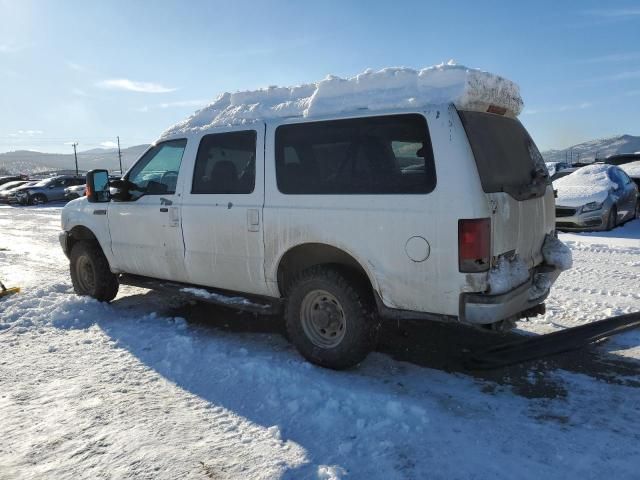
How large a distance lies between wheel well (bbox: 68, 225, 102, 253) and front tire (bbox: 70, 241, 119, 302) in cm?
10

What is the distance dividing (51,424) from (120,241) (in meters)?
2.77

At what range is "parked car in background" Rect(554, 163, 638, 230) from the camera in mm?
10797

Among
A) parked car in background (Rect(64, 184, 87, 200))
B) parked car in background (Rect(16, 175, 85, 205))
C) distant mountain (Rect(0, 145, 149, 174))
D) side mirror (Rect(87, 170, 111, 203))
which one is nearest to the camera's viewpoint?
side mirror (Rect(87, 170, 111, 203))

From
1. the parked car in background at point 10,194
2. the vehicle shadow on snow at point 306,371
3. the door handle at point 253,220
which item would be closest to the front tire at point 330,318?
the vehicle shadow on snow at point 306,371

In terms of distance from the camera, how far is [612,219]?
1109 centimetres

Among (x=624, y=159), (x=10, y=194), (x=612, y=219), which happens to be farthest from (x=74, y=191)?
(x=624, y=159)

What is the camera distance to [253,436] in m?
3.07

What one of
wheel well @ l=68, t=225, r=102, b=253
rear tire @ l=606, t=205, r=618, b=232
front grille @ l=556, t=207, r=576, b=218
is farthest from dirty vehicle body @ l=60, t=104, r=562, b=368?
rear tire @ l=606, t=205, r=618, b=232

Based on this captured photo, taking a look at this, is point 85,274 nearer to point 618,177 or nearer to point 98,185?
point 98,185

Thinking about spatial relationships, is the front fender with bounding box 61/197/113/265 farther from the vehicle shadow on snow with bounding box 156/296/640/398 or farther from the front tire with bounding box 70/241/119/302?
the vehicle shadow on snow with bounding box 156/296/640/398

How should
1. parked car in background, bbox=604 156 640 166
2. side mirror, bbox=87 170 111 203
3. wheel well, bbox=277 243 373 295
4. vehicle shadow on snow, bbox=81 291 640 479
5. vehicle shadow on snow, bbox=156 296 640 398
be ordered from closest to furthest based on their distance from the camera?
vehicle shadow on snow, bbox=81 291 640 479
vehicle shadow on snow, bbox=156 296 640 398
wheel well, bbox=277 243 373 295
side mirror, bbox=87 170 111 203
parked car in background, bbox=604 156 640 166

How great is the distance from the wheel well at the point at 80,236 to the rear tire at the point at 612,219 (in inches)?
402

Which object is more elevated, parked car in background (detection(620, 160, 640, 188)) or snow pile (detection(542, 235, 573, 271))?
parked car in background (detection(620, 160, 640, 188))

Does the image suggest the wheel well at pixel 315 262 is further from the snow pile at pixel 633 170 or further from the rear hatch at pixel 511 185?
the snow pile at pixel 633 170
